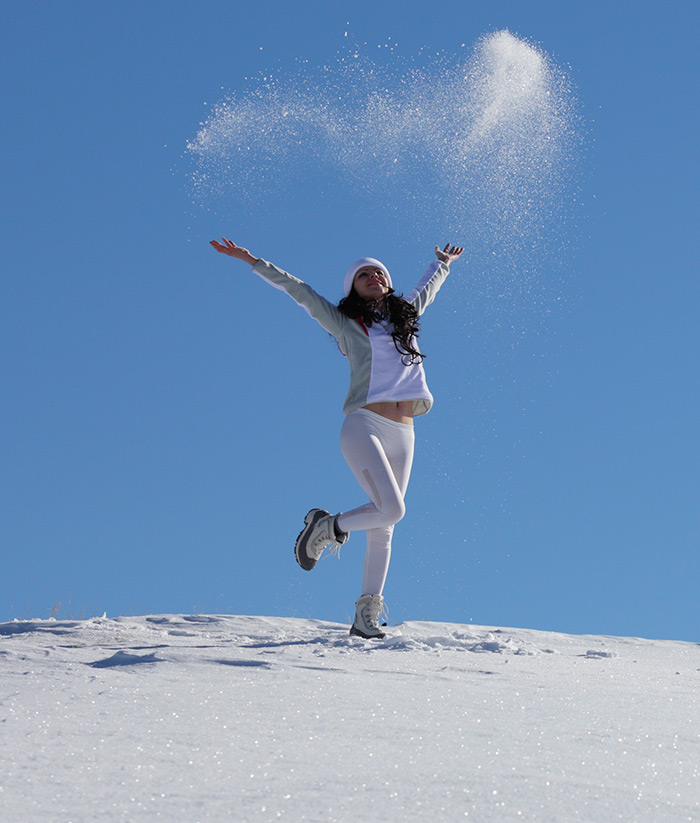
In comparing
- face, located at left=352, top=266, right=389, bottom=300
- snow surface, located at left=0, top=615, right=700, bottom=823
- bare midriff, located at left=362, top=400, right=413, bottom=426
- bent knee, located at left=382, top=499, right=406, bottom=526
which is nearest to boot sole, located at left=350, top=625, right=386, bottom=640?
bent knee, located at left=382, top=499, right=406, bottom=526

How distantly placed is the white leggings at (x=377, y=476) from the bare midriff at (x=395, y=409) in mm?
41

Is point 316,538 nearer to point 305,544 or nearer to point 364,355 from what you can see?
point 305,544

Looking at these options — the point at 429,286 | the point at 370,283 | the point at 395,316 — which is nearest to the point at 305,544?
the point at 395,316

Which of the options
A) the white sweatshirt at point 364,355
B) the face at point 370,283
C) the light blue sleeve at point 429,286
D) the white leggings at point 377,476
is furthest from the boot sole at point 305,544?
the light blue sleeve at point 429,286

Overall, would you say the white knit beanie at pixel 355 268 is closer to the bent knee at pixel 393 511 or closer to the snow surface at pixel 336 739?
the bent knee at pixel 393 511

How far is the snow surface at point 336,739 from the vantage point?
5.19 ft

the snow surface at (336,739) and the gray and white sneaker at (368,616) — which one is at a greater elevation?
the gray and white sneaker at (368,616)

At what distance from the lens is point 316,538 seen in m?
4.91

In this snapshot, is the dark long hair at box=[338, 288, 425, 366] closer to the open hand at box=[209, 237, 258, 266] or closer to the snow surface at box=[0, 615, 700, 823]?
the open hand at box=[209, 237, 258, 266]

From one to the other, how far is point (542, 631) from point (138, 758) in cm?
489

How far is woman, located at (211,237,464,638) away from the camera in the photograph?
15.8 feet

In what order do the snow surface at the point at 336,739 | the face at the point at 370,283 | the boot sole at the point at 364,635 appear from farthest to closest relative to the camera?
the face at the point at 370,283 → the boot sole at the point at 364,635 → the snow surface at the point at 336,739

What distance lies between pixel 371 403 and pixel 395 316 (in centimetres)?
65

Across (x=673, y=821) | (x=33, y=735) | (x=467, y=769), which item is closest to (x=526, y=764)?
(x=467, y=769)
